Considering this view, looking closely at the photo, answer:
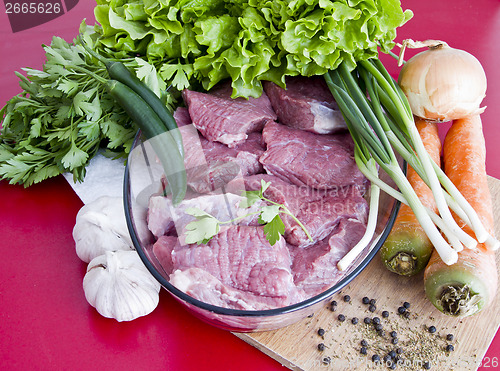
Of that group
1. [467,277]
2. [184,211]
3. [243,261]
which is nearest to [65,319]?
[184,211]

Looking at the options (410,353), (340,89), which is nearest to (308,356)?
(410,353)

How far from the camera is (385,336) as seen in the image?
1.32 metres

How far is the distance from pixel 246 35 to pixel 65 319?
3.53ft

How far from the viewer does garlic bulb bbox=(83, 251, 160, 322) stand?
1.35 metres

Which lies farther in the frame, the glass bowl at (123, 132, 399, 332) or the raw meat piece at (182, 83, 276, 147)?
the raw meat piece at (182, 83, 276, 147)

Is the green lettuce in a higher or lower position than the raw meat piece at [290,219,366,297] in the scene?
higher

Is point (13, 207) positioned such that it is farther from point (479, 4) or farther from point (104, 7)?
point (479, 4)

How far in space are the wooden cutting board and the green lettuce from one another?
757 mm

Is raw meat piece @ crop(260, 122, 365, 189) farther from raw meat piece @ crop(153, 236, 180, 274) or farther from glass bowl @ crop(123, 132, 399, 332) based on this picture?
raw meat piece @ crop(153, 236, 180, 274)

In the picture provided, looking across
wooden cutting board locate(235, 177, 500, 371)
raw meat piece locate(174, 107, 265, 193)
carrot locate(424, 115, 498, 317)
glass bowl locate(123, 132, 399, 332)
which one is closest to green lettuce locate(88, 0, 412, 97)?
raw meat piece locate(174, 107, 265, 193)

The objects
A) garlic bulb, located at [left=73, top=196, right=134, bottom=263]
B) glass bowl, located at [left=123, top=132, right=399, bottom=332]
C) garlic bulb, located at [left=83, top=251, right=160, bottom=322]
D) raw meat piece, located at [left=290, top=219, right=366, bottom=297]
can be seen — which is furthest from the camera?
garlic bulb, located at [left=73, top=196, right=134, bottom=263]

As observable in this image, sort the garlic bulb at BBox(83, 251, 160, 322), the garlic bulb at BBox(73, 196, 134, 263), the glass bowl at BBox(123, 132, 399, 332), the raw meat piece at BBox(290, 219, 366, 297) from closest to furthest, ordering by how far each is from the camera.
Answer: the glass bowl at BBox(123, 132, 399, 332) < the raw meat piece at BBox(290, 219, 366, 297) < the garlic bulb at BBox(83, 251, 160, 322) < the garlic bulb at BBox(73, 196, 134, 263)

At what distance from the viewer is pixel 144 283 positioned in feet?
4.53

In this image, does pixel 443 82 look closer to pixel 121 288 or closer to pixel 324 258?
pixel 324 258
